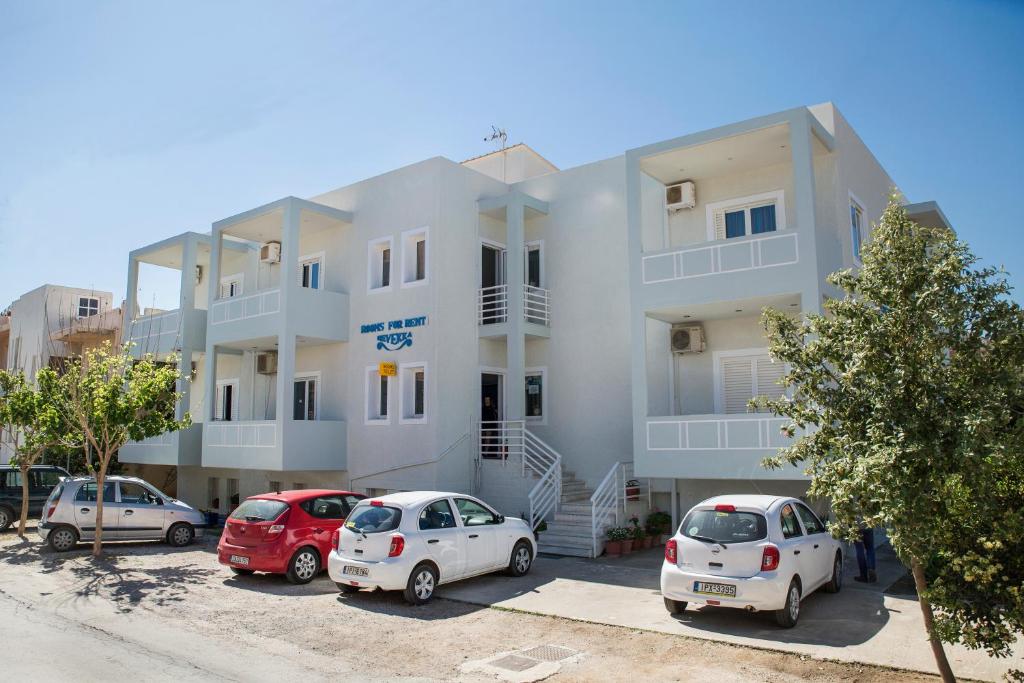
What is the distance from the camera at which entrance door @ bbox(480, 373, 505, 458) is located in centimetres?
1891

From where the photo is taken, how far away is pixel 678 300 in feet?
49.2

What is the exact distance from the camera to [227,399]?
25.0 m

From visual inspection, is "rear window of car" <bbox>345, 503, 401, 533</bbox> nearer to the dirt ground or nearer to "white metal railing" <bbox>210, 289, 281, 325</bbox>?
the dirt ground

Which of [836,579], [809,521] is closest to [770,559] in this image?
[809,521]

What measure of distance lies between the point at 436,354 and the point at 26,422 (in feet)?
30.9

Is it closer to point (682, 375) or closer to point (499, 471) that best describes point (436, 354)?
point (499, 471)

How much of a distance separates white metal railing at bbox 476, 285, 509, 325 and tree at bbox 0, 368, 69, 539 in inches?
375

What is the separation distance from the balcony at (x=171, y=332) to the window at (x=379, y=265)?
6655mm

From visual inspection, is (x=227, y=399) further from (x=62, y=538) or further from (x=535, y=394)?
(x=535, y=394)

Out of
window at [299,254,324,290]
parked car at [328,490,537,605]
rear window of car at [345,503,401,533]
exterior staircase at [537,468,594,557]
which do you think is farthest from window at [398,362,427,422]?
rear window of car at [345,503,401,533]

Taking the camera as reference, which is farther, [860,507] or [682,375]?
[682,375]

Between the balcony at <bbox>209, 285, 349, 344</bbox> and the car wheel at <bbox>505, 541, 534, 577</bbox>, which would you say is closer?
the car wheel at <bbox>505, 541, 534, 577</bbox>

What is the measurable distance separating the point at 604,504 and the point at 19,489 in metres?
14.7

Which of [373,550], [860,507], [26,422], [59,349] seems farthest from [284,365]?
[59,349]
